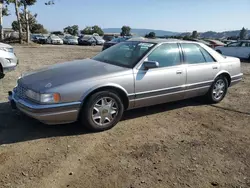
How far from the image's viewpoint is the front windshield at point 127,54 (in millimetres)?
4828

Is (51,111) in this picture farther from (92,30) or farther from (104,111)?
(92,30)

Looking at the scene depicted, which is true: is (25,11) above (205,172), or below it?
above

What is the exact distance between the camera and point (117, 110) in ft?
14.6

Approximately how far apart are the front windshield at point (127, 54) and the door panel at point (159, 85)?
13.0 inches

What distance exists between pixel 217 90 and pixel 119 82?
274 centimetres

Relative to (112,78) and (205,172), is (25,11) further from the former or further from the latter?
(205,172)

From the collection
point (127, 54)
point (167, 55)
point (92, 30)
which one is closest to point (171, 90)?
point (167, 55)

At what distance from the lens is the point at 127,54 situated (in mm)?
→ 5105

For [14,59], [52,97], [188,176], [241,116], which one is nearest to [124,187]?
[188,176]

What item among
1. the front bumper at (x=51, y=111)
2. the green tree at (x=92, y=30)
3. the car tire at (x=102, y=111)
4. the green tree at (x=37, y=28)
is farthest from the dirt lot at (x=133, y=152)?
the green tree at (x=92, y=30)

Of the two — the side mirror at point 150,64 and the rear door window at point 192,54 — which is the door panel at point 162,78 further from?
the rear door window at point 192,54

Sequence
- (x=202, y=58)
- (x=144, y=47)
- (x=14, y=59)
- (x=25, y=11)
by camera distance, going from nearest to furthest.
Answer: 1. (x=144, y=47)
2. (x=202, y=58)
3. (x=14, y=59)
4. (x=25, y=11)

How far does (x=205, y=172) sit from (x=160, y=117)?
1953 mm

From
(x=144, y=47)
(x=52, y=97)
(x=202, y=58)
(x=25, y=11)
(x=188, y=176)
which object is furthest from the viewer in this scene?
(x=25, y=11)
